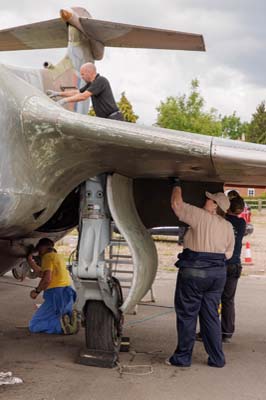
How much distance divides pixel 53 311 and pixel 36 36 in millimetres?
5102

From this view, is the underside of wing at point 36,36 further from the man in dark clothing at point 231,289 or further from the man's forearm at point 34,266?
the man in dark clothing at point 231,289

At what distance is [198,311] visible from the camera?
5.72m

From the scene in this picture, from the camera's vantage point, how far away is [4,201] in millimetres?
4359

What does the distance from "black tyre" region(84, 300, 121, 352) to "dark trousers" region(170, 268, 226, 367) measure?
0.69 m

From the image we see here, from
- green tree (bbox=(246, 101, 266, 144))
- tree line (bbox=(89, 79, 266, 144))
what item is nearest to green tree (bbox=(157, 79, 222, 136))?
tree line (bbox=(89, 79, 266, 144))

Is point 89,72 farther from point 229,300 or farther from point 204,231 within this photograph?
point 229,300

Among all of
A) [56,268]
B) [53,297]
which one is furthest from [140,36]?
[53,297]

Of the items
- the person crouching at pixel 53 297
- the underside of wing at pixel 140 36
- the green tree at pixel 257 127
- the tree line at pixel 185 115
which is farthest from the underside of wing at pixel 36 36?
the green tree at pixel 257 127

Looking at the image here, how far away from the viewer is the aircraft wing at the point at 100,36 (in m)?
8.75

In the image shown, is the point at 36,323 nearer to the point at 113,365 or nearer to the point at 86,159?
the point at 113,365

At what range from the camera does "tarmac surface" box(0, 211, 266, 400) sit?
488 cm

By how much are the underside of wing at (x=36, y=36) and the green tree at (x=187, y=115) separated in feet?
129

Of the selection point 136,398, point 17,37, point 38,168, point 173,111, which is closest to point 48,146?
point 38,168

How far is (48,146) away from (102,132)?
1.64 feet
